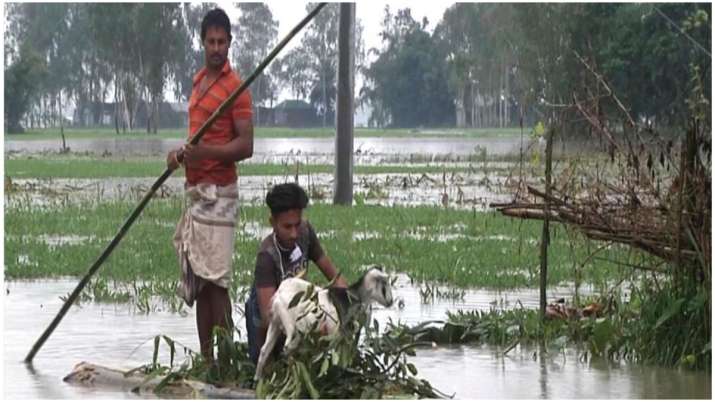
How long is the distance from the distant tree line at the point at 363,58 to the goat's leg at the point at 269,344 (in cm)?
3608

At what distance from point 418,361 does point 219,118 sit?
1681 millimetres

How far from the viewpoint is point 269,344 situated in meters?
6.70

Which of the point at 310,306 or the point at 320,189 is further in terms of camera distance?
the point at 320,189

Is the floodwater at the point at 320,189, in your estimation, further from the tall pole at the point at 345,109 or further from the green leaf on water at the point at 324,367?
the green leaf on water at the point at 324,367

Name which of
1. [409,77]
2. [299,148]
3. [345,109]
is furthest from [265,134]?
[345,109]

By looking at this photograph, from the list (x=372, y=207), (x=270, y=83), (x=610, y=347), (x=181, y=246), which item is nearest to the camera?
(x=181, y=246)

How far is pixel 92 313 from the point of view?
1011 cm

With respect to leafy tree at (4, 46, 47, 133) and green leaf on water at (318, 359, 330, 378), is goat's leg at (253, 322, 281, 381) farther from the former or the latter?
leafy tree at (4, 46, 47, 133)

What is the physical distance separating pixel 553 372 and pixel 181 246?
6.27ft

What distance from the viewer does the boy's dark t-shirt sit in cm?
695

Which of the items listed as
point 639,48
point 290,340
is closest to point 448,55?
point 639,48

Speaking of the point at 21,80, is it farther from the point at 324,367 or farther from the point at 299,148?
the point at 324,367

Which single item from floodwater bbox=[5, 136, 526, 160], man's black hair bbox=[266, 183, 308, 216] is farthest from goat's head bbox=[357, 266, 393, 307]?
floodwater bbox=[5, 136, 526, 160]

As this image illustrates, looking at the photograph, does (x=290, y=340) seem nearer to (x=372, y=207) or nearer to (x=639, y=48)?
(x=372, y=207)
